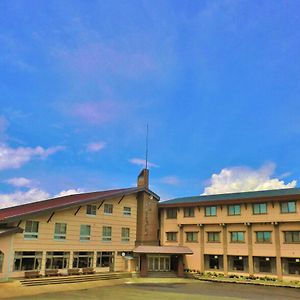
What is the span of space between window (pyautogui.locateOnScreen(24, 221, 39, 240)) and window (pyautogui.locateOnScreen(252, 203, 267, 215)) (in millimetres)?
19545

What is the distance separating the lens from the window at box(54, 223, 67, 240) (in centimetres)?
2963

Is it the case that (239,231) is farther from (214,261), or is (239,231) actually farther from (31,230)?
(31,230)

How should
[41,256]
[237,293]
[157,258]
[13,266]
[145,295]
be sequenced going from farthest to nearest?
1. [157,258]
2. [41,256]
3. [13,266]
4. [237,293]
5. [145,295]

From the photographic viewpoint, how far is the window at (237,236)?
110ft

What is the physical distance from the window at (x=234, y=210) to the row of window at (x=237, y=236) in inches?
71.5

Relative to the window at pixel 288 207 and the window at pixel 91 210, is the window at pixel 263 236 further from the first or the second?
the window at pixel 91 210

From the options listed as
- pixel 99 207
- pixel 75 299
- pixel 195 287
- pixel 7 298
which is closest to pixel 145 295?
pixel 75 299

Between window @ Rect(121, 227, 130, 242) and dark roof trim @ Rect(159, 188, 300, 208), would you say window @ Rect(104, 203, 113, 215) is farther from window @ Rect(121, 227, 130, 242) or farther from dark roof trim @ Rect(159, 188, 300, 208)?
dark roof trim @ Rect(159, 188, 300, 208)

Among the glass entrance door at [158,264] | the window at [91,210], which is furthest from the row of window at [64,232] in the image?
the glass entrance door at [158,264]

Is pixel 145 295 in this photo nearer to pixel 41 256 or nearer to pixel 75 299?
pixel 75 299

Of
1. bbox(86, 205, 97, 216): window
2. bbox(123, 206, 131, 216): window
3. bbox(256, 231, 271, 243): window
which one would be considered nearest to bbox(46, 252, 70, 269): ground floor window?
bbox(86, 205, 97, 216): window

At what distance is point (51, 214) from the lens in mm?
29375

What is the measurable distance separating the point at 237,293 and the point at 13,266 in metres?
16.6

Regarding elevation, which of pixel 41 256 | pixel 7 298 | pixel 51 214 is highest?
pixel 51 214
